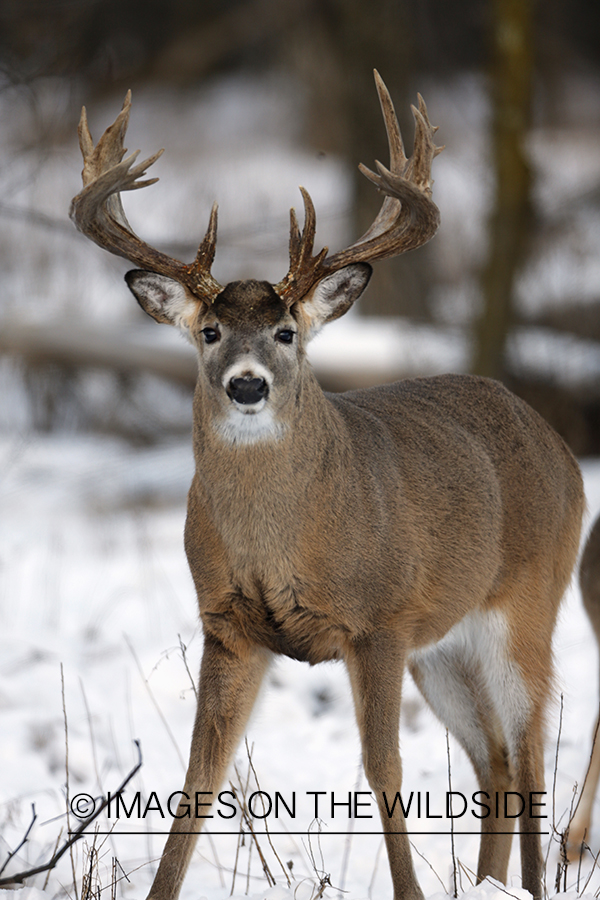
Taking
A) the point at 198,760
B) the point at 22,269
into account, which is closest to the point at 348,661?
the point at 198,760

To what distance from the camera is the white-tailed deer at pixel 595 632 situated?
14.2 ft

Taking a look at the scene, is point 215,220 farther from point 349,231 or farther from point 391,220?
point 349,231

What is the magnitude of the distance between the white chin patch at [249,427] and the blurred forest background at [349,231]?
3312 millimetres

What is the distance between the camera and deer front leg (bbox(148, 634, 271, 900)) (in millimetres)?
3211

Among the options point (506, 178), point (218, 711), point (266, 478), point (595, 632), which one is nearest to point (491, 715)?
point (595, 632)

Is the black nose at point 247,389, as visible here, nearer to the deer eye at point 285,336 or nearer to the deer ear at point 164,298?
the deer eye at point 285,336

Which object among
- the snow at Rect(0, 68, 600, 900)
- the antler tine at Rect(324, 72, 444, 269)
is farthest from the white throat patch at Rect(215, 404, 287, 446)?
the snow at Rect(0, 68, 600, 900)

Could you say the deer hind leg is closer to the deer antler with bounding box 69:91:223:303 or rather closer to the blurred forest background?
the deer antler with bounding box 69:91:223:303

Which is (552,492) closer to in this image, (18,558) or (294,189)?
(18,558)

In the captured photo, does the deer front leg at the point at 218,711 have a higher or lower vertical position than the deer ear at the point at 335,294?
lower

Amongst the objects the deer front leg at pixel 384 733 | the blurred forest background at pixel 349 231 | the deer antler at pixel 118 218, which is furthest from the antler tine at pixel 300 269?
the blurred forest background at pixel 349 231

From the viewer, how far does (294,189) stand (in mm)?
13164

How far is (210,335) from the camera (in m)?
3.27

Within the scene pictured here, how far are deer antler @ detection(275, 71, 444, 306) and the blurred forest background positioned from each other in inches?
115
